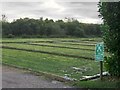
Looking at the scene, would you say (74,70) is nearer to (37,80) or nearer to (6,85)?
Answer: (37,80)

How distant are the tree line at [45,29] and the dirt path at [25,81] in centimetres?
4214

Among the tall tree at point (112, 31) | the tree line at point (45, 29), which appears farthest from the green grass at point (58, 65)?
the tree line at point (45, 29)

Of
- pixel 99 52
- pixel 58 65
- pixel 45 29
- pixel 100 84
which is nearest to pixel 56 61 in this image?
pixel 58 65

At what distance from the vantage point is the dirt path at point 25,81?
880 centimetres

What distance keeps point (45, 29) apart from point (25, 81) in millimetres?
52544

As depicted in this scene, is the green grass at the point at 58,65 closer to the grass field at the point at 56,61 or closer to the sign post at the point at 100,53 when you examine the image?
the grass field at the point at 56,61

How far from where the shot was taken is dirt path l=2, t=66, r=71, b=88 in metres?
8.80

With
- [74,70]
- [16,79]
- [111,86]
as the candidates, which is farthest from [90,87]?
[74,70]

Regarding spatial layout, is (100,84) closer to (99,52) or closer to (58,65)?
(99,52)

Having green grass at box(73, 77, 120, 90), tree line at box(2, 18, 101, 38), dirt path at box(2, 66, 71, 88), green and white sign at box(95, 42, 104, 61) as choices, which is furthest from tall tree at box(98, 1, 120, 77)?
tree line at box(2, 18, 101, 38)

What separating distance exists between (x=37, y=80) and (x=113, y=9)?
11.0ft

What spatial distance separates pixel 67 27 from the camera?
67.3m

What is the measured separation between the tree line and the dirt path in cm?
4214

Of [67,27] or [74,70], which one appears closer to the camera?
[74,70]
